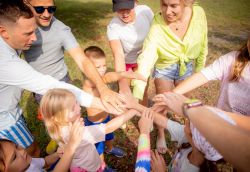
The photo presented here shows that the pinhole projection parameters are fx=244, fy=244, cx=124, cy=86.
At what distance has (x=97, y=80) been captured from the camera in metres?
3.46

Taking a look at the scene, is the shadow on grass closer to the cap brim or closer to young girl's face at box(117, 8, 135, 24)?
young girl's face at box(117, 8, 135, 24)

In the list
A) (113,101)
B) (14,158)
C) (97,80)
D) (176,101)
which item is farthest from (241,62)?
(14,158)

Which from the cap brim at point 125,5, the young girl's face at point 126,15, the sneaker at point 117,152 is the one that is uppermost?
the cap brim at point 125,5

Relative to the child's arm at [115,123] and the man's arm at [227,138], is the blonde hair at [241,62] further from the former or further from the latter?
Answer: the child's arm at [115,123]

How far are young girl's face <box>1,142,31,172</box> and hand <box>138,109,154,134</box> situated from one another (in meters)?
1.23

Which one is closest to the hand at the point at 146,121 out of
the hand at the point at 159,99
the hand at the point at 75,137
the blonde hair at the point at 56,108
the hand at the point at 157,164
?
the hand at the point at 159,99

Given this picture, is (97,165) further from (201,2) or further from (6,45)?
(201,2)

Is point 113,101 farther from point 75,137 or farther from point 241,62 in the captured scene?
point 241,62

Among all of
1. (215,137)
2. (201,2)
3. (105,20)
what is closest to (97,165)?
(215,137)

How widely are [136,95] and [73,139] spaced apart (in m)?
1.32

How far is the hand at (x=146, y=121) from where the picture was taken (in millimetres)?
2661

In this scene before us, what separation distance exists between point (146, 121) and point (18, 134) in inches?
65.6

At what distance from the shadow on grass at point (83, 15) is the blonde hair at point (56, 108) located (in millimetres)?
8301

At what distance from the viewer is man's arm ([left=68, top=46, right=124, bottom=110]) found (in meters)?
3.23
